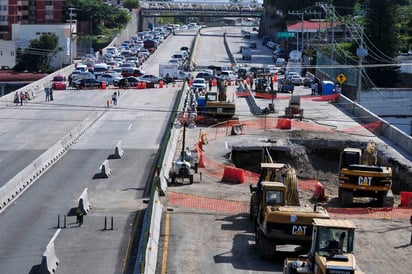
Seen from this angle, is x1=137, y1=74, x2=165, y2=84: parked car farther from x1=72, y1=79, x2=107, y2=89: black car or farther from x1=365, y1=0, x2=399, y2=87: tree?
x1=365, y1=0, x2=399, y2=87: tree

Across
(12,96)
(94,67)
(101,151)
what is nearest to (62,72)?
(94,67)

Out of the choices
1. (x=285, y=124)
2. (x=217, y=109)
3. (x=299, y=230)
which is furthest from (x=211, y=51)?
(x=299, y=230)

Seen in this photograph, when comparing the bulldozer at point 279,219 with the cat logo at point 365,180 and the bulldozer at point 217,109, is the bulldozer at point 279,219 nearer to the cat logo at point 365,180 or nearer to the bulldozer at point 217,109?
the cat logo at point 365,180

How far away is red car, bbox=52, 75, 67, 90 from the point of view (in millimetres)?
81812

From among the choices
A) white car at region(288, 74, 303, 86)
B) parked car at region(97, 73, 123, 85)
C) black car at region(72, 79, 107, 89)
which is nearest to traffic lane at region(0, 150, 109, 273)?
black car at region(72, 79, 107, 89)

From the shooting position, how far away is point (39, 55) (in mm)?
121125

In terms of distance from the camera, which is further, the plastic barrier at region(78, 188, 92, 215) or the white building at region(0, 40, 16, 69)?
the white building at region(0, 40, 16, 69)

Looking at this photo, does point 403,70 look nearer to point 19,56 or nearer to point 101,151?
point 101,151

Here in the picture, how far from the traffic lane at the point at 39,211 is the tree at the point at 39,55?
7519cm

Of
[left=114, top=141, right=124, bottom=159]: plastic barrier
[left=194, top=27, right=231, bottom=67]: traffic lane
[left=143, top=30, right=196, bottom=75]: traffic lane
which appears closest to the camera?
[left=114, top=141, right=124, bottom=159]: plastic barrier

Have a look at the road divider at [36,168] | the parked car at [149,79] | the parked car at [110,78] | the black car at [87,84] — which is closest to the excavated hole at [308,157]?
the road divider at [36,168]

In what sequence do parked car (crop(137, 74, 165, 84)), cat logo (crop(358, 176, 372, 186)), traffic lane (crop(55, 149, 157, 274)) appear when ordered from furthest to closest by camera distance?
parked car (crop(137, 74, 165, 84)), cat logo (crop(358, 176, 372, 186)), traffic lane (crop(55, 149, 157, 274))

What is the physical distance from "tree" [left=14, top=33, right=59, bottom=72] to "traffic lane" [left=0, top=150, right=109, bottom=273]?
7519cm

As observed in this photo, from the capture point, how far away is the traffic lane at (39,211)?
2738cm
